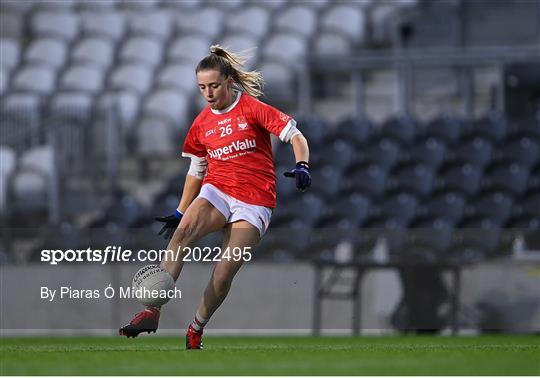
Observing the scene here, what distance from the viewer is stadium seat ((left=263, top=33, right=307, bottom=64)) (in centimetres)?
1895

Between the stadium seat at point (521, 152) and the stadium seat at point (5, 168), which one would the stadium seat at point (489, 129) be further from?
the stadium seat at point (5, 168)

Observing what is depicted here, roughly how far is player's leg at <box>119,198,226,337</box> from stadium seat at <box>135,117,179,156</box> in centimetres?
925

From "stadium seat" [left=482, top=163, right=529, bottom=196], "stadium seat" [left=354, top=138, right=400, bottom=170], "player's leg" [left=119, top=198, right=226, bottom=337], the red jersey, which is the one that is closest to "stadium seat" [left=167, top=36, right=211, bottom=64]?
"stadium seat" [left=354, top=138, right=400, bottom=170]

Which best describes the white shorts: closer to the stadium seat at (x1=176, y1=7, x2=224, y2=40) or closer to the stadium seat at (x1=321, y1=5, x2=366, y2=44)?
the stadium seat at (x1=321, y1=5, x2=366, y2=44)

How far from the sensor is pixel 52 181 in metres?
17.2

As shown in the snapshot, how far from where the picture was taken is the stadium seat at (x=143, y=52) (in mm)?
20172

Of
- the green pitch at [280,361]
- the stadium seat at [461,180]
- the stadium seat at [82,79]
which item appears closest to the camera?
the green pitch at [280,361]

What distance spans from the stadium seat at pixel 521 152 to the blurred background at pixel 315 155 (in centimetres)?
2

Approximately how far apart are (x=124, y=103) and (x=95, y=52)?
5.85ft

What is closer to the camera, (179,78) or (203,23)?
(179,78)

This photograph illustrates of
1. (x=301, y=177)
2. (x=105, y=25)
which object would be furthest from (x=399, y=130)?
(x=301, y=177)

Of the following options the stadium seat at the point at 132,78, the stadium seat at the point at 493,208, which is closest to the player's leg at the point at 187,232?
the stadium seat at the point at 493,208

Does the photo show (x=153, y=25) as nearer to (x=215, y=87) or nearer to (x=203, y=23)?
(x=203, y=23)

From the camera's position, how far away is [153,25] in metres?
20.7
